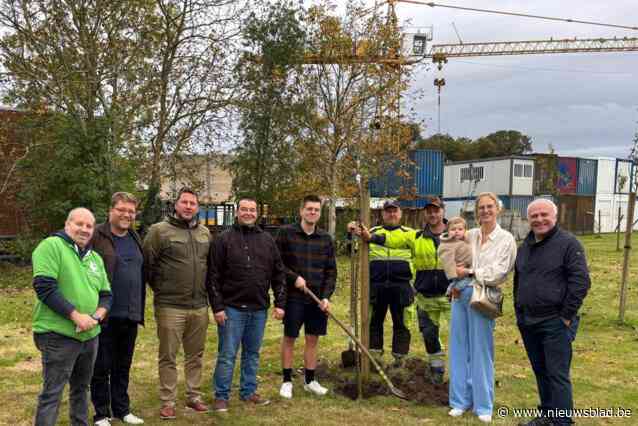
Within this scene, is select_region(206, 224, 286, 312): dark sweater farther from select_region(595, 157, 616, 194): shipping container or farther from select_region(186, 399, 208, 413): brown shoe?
select_region(595, 157, 616, 194): shipping container

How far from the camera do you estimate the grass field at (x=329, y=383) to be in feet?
17.5

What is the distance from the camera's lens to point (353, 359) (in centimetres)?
688

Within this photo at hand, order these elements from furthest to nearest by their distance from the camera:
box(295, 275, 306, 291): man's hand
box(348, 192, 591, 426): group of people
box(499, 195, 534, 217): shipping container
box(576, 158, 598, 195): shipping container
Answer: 1. box(576, 158, 598, 195): shipping container
2. box(499, 195, 534, 217): shipping container
3. box(295, 275, 306, 291): man's hand
4. box(348, 192, 591, 426): group of people

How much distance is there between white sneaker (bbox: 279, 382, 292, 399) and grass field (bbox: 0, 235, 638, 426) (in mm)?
79

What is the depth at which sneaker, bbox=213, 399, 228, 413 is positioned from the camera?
17.7 feet

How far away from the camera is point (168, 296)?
5.09 m

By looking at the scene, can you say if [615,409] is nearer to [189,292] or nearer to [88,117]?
[189,292]

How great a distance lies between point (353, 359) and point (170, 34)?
506 inches

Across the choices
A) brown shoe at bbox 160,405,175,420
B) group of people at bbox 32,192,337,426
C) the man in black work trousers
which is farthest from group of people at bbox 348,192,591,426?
brown shoe at bbox 160,405,175,420

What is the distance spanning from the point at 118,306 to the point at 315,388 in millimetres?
Result: 2338

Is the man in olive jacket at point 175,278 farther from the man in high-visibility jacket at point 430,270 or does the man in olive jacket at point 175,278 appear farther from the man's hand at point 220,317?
the man in high-visibility jacket at point 430,270

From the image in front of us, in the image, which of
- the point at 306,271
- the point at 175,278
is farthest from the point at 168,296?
Result: the point at 306,271

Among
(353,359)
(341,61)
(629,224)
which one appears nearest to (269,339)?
(353,359)

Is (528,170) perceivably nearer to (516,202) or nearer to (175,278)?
(516,202)
